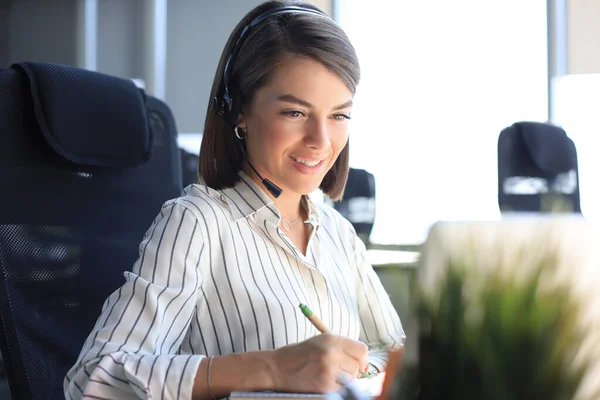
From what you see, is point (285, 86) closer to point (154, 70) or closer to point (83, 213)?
point (83, 213)

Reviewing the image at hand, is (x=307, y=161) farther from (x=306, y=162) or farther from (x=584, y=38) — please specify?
(x=584, y=38)

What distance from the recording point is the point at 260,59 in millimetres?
1174

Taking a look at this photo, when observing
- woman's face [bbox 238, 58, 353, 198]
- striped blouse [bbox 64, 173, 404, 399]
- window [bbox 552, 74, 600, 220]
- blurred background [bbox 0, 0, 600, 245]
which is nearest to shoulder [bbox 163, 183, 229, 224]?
striped blouse [bbox 64, 173, 404, 399]

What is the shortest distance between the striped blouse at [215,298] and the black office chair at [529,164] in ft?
5.18

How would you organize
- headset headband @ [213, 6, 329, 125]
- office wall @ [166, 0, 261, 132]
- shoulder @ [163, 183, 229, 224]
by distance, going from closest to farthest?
shoulder @ [163, 183, 229, 224]
headset headband @ [213, 6, 329, 125]
office wall @ [166, 0, 261, 132]

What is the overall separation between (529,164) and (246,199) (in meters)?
1.87

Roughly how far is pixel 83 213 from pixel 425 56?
2744mm

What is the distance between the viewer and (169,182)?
1539mm

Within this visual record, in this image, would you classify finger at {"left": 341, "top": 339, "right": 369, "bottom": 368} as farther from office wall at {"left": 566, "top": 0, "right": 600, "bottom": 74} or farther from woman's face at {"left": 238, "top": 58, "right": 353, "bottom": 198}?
office wall at {"left": 566, "top": 0, "right": 600, "bottom": 74}

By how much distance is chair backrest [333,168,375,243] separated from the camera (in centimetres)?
300

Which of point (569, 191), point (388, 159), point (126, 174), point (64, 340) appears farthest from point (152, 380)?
point (388, 159)

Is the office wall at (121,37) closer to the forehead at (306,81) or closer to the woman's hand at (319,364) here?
the forehead at (306,81)

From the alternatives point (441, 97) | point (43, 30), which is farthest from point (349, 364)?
point (43, 30)

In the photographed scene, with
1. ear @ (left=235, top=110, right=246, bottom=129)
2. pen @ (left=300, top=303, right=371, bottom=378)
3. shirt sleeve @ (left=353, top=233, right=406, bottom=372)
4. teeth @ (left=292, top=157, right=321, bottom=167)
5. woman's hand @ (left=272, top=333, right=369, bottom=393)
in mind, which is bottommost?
shirt sleeve @ (left=353, top=233, right=406, bottom=372)
